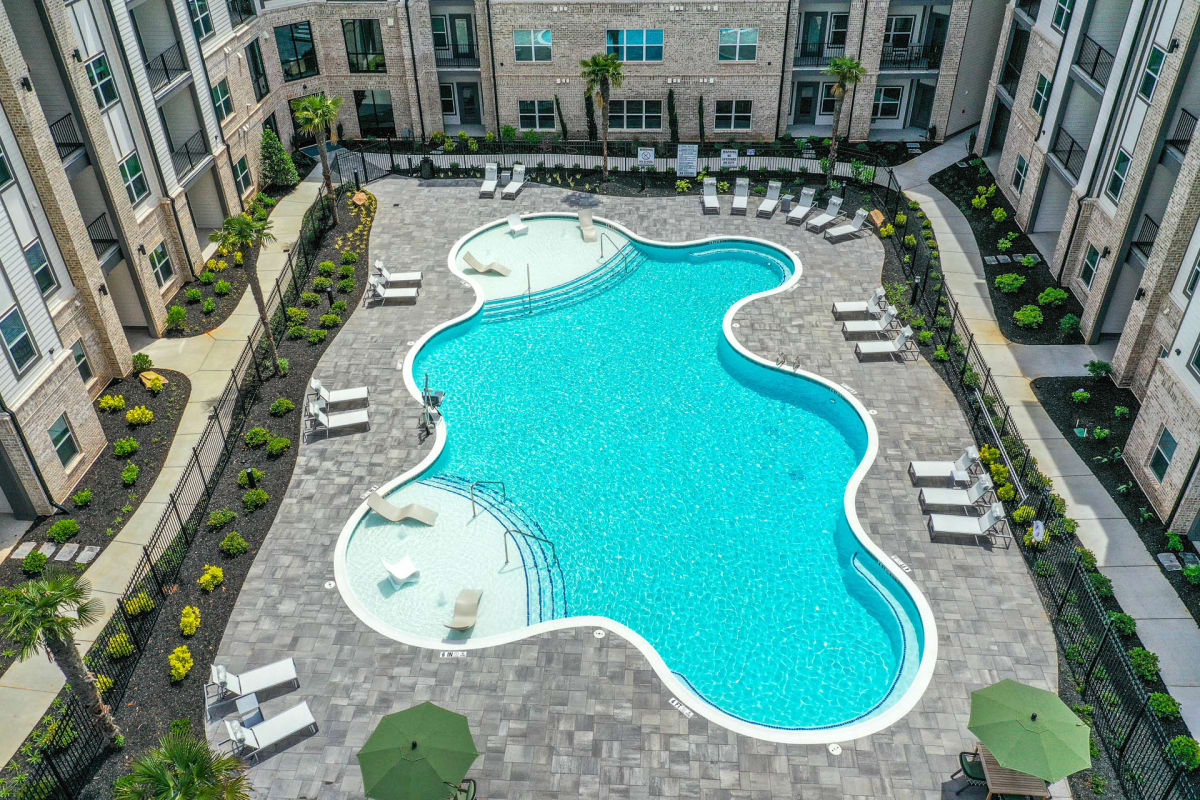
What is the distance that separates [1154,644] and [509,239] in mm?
26789

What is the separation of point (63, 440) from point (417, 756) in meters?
15.7

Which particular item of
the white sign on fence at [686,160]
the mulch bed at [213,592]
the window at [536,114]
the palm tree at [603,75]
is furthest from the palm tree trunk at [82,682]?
the window at [536,114]

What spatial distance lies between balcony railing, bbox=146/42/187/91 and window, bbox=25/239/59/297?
972 centimetres

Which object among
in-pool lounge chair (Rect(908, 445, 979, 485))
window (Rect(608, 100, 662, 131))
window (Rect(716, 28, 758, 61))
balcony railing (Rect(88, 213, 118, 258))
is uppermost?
window (Rect(716, 28, 758, 61))

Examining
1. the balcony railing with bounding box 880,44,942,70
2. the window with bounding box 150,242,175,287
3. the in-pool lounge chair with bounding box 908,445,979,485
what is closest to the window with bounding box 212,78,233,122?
the window with bounding box 150,242,175,287

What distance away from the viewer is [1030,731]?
1745 cm

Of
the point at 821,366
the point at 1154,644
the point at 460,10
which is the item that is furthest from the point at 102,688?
the point at 460,10

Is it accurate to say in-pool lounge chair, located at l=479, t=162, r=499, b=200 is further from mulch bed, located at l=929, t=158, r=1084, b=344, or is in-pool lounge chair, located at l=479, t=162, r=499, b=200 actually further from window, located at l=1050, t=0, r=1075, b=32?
window, located at l=1050, t=0, r=1075, b=32

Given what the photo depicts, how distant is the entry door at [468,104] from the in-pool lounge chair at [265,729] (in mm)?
34004

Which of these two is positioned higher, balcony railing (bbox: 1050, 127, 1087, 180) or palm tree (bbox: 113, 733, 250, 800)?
balcony railing (bbox: 1050, 127, 1087, 180)

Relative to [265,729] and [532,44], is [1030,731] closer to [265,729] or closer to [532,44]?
[265,729]

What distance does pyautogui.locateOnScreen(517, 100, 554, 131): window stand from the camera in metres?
44.8

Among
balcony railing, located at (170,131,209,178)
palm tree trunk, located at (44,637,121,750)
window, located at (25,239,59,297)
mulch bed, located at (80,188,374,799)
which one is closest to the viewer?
palm tree trunk, located at (44,637,121,750)

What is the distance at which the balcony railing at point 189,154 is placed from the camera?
3503cm
